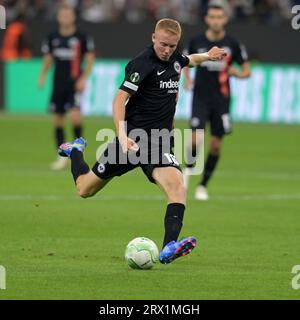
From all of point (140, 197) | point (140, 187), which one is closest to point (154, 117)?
point (140, 197)

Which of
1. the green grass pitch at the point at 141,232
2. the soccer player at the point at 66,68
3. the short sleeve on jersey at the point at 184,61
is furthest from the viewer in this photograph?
the soccer player at the point at 66,68

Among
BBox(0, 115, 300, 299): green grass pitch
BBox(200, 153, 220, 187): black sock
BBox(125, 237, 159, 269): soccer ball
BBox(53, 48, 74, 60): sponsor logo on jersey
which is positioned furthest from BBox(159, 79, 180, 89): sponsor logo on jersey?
BBox(53, 48, 74, 60): sponsor logo on jersey

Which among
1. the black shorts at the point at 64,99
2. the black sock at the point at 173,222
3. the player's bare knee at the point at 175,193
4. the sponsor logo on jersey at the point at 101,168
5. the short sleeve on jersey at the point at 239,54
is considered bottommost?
the black shorts at the point at 64,99

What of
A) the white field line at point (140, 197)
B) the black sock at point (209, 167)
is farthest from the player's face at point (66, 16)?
the black sock at point (209, 167)

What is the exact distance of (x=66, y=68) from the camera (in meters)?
21.5

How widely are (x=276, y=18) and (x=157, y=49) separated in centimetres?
2063

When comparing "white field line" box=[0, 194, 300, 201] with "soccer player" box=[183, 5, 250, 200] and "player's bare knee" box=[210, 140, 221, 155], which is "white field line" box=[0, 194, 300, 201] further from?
"player's bare knee" box=[210, 140, 221, 155]

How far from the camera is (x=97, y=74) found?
101 feet

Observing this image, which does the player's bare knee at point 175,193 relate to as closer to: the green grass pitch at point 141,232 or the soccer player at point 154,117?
the soccer player at point 154,117

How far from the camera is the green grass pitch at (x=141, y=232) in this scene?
945 centimetres

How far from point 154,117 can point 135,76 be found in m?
0.52

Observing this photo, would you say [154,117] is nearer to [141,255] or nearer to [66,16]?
[141,255]

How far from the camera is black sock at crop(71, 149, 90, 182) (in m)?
11.6
